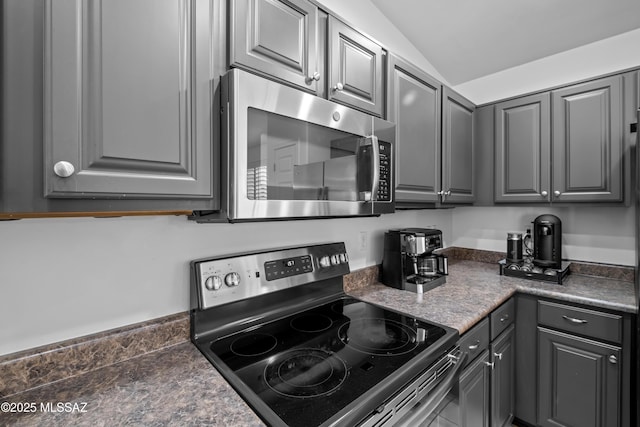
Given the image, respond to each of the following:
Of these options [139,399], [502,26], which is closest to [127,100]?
[139,399]

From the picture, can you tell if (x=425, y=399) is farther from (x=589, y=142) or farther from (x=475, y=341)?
(x=589, y=142)

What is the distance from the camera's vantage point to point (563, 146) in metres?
1.88

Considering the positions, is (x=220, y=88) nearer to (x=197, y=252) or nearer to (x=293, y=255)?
(x=197, y=252)

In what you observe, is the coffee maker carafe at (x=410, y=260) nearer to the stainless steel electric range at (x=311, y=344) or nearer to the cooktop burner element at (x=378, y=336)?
the stainless steel electric range at (x=311, y=344)

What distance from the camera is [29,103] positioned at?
58 cm

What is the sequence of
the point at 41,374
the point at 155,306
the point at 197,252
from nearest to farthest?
1. the point at 41,374
2. the point at 155,306
3. the point at 197,252

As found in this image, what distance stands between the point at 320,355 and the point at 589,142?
201 centimetres

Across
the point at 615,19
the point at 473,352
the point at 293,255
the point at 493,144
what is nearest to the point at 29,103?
the point at 293,255

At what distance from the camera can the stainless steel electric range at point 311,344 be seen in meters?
0.78

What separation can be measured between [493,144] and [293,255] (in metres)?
1.74

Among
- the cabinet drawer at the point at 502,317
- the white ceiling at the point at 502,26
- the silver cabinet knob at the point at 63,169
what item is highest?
the white ceiling at the point at 502,26

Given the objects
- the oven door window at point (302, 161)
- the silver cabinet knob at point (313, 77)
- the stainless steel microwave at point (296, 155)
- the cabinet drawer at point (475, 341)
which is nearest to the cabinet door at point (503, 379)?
the cabinet drawer at point (475, 341)

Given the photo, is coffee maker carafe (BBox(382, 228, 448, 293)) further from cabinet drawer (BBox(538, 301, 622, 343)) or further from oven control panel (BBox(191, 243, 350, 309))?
cabinet drawer (BBox(538, 301, 622, 343))
